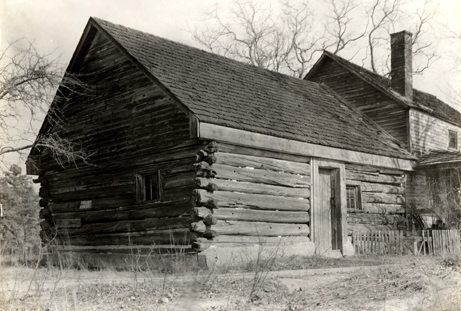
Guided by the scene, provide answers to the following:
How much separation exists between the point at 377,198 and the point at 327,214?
252 centimetres

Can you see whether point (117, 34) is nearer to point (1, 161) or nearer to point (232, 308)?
point (1, 161)

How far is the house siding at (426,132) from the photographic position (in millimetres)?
18734

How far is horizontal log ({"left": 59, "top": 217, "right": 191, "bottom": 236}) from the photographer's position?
11.2 meters

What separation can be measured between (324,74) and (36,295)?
17380 mm

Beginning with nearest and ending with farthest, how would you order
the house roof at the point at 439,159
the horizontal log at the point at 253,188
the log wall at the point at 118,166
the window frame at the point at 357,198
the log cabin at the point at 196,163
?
the horizontal log at the point at 253,188 → the log cabin at the point at 196,163 → the log wall at the point at 118,166 → the window frame at the point at 357,198 → the house roof at the point at 439,159

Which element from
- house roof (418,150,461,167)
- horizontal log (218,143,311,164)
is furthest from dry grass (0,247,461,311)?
house roof (418,150,461,167)

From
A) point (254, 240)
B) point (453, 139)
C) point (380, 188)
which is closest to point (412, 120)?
point (453, 139)

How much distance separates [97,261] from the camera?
12.7 metres

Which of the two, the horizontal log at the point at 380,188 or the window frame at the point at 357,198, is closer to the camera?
the window frame at the point at 357,198

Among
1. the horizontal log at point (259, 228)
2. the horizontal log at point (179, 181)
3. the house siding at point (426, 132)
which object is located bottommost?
the horizontal log at point (259, 228)

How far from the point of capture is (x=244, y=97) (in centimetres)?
1361

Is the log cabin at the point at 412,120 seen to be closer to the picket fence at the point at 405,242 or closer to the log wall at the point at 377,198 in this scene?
the log wall at the point at 377,198

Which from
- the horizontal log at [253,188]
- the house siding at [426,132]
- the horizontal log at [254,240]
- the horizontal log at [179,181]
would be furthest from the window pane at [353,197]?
the horizontal log at [179,181]

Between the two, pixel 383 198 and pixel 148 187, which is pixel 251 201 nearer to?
pixel 148 187
